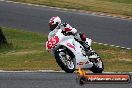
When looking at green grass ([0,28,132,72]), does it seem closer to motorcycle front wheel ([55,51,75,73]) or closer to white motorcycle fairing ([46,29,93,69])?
white motorcycle fairing ([46,29,93,69])

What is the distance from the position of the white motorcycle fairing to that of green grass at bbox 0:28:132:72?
152 centimetres

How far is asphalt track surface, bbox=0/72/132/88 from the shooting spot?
1254 cm

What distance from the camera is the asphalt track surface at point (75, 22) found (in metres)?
27.3

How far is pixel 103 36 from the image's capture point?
27.4 meters

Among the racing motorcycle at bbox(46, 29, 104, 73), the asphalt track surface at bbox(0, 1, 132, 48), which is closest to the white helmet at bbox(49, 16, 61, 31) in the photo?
the racing motorcycle at bbox(46, 29, 104, 73)

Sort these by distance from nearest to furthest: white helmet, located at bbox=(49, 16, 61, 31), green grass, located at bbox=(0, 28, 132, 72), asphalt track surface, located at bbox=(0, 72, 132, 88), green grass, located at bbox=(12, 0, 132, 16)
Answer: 1. asphalt track surface, located at bbox=(0, 72, 132, 88)
2. white helmet, located at bbox=(49, 16, 61, 31)
3. green grass, located at bbox=(0, 28, 132, 72)
4. green grass, located at bbox=(12, 0, 132, 16)

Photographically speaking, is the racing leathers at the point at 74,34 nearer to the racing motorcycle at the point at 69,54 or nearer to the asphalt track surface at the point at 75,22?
the racing motorcycle at the point at 69,54

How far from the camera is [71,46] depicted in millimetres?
15750

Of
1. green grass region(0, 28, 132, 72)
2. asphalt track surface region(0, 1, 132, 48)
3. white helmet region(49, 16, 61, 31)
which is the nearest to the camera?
white helmet region(49, 16, 61, 31)

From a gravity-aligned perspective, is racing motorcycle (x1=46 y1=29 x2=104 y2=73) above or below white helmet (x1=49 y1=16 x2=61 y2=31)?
below

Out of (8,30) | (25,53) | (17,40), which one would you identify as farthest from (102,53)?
(8,30)

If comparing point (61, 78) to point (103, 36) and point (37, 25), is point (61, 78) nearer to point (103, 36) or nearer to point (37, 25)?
point (103, 36)

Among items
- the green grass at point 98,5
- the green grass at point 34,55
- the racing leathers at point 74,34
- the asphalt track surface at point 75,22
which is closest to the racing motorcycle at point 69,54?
the racing leathers at point 74,34

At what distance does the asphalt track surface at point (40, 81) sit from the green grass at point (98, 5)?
60.4ft
